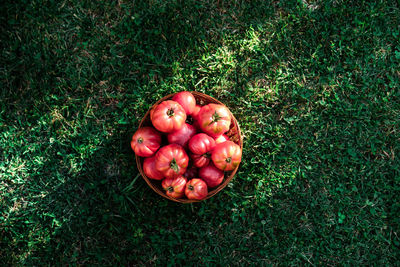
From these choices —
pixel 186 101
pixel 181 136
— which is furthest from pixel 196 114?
pixel 181 136

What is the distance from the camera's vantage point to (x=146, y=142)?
2811mm

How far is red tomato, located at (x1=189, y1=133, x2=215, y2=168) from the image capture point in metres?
2.75

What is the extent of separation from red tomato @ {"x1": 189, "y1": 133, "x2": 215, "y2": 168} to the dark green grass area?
78 cm

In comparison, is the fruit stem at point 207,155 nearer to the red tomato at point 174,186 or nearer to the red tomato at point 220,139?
the red tomato at point 220,139

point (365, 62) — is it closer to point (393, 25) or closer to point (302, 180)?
point (393, 25)

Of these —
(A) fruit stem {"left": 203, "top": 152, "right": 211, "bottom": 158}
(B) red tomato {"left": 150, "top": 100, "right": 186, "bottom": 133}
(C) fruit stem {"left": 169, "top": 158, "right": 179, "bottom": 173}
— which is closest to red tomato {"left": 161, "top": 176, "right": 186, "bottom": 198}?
(C) fruit stem {"left": 169, "top": 158, "right": 179, "bottom": 173}

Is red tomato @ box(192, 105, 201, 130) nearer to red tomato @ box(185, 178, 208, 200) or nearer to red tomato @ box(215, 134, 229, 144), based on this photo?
red tomato @ box(215, 134, 229, 144)

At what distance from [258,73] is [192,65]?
831 millimetres

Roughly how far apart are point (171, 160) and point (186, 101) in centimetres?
60

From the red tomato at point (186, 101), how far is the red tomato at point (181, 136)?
0.16 meters

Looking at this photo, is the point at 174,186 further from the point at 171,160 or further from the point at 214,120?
the point at 214,120

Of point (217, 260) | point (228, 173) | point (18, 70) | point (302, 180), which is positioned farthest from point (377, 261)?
point (18, 70)

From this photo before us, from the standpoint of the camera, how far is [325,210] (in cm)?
352

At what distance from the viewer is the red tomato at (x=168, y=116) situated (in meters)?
2.66
